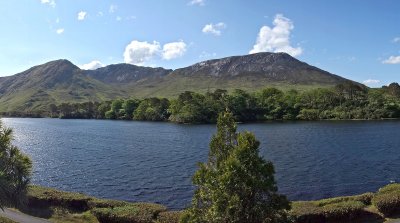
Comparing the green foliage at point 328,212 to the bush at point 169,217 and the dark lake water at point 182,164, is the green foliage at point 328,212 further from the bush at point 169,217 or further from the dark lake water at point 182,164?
the dark lake water at point 182,164

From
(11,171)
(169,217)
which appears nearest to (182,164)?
(169,217)

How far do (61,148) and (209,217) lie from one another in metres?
95.0

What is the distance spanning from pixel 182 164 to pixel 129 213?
140 ft

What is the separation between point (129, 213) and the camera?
39312 millimetres

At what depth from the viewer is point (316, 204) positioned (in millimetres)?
42250

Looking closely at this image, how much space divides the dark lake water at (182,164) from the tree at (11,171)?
2012cm

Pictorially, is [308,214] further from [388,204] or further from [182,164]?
[182,164]

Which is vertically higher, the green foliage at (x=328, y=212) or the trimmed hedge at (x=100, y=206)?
the green foliage at (x=328, y=212)

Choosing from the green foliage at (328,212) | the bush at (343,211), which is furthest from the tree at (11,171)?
the bush at (343,211)

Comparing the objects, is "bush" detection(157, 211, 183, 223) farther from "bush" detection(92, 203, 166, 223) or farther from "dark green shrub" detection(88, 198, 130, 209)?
"dark green shrub" detection(88, 198, 130, 209)

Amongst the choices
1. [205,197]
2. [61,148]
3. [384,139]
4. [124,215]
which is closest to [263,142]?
[384,139]

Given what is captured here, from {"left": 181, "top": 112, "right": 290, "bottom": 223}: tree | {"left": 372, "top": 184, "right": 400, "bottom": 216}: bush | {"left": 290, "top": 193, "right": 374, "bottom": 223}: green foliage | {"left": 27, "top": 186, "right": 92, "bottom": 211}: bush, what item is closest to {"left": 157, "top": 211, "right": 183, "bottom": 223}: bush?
{"left": 290, "top": 193, "right": 374, "bottom": 223}: green foliage

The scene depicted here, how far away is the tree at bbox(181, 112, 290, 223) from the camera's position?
24.8 metres

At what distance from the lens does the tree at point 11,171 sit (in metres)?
37.5
